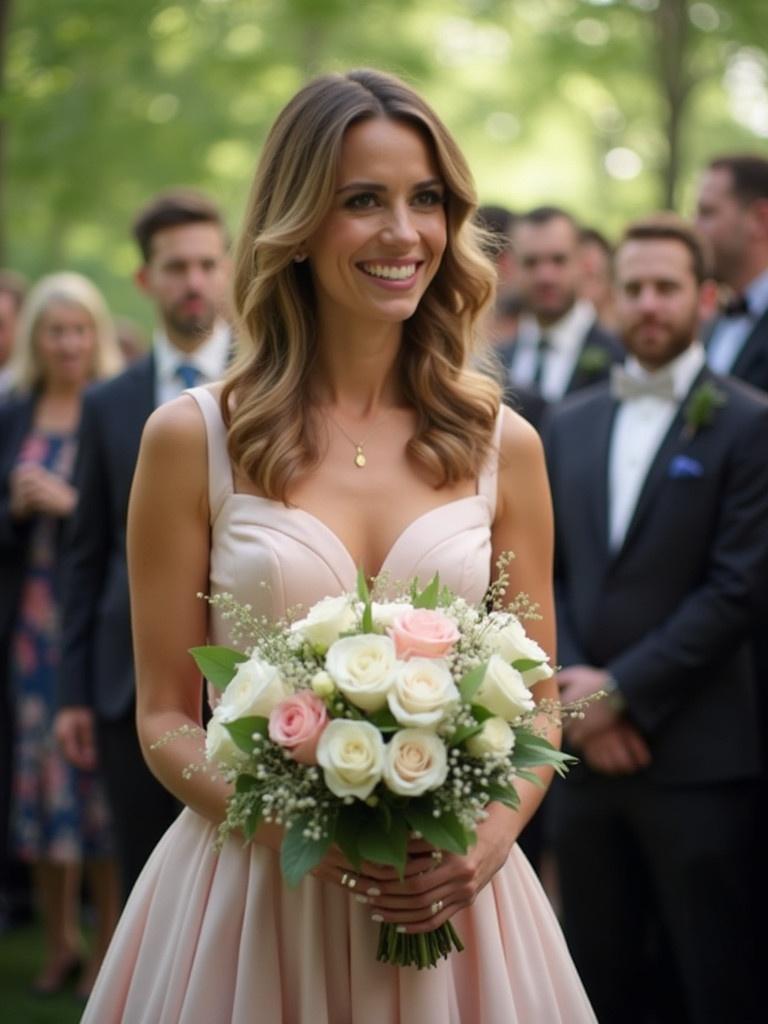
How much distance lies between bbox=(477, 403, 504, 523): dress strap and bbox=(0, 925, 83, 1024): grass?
14.0ft

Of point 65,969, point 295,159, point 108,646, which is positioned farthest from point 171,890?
point 65,969

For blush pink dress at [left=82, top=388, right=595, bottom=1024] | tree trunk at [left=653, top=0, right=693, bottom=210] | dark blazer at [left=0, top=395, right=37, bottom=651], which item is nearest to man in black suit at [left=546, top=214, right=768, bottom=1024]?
blush pink dress at [left=82, top=388, right=595, bottom=1024]

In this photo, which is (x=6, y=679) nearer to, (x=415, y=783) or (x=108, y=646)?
(x=108, y=646)

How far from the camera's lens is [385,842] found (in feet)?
10.4

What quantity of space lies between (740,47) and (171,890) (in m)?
12.8

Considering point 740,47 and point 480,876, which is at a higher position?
point 740,47

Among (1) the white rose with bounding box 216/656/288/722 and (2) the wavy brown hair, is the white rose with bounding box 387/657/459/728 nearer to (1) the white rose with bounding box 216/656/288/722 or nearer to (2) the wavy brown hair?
(1) the white rose with bounding box 216/656/288/722

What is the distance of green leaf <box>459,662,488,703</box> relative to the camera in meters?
3.21

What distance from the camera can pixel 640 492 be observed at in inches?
237

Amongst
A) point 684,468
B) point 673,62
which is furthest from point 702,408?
point 673,62

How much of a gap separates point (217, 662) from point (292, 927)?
0.74 metres

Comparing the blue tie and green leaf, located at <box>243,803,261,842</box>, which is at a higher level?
the blue tie

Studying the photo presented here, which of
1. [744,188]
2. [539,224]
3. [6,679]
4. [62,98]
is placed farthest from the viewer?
[62,98]

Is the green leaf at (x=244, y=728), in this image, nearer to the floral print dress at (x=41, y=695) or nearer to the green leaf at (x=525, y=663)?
the green leaf at (x=525, y=663)
